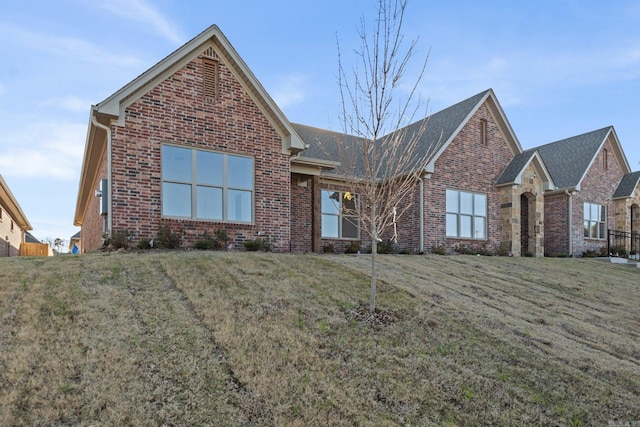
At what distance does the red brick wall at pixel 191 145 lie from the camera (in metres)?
10.6

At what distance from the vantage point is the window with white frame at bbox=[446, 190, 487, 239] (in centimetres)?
1711

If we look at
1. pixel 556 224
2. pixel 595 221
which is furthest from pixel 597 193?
pixel 556 224

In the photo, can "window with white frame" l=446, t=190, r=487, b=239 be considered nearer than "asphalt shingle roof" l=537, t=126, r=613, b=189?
Yes

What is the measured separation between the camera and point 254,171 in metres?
12.4

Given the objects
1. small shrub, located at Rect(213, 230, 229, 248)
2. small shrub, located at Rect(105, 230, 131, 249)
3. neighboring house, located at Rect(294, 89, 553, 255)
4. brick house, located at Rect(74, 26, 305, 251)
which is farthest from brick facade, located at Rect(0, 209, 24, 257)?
neighboring house, located at Rect(294, 89, 553, 255)

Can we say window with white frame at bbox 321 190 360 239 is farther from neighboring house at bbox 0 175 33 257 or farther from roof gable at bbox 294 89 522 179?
neighboring house at bbox 0 175 33 257

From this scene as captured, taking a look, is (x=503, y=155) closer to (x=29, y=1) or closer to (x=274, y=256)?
(x=274, y=256)

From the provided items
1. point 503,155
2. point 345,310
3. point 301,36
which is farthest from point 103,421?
point 503,155

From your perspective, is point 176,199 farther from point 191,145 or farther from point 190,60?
point 190,60

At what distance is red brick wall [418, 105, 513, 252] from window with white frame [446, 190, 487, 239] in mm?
208

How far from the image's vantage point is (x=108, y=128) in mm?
10578

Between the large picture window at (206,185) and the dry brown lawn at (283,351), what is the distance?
2917mm

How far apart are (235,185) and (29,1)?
21.2 feet

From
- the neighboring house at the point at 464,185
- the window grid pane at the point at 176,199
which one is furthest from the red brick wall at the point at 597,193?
the window grid pane at the point at 176,199
